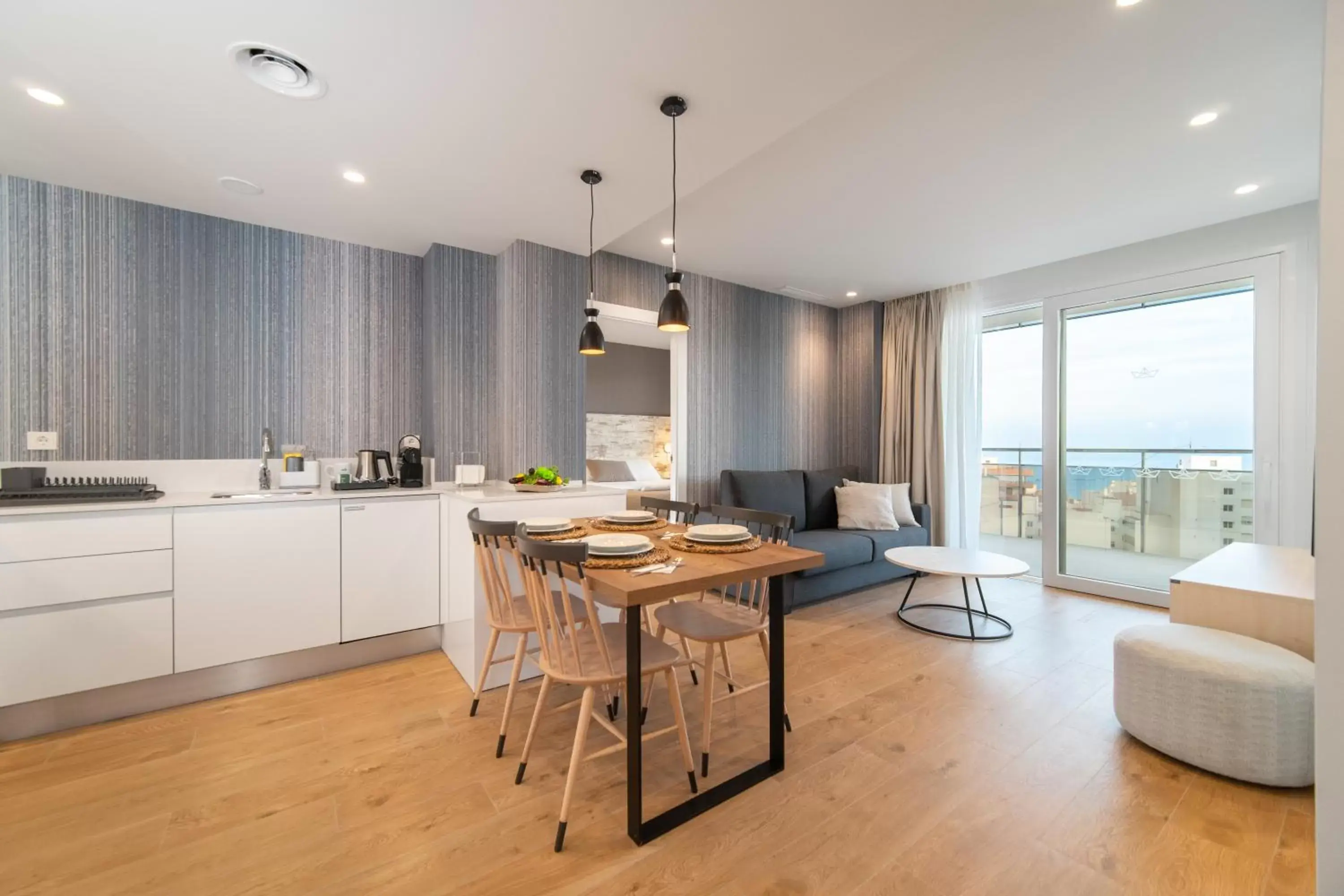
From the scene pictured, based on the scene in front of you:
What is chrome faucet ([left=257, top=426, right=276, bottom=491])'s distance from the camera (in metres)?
3.04

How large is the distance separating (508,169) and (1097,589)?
5.13 meters

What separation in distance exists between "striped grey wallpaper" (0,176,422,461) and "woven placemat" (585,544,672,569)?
95.6 inches

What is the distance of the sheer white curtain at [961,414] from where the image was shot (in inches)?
191

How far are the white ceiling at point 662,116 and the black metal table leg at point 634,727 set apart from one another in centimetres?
186

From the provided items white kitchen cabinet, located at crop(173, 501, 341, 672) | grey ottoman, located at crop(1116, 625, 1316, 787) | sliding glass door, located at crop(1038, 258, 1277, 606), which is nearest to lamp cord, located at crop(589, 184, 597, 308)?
white kitchen cabinet, located at crop(173, 501, 341, 672)

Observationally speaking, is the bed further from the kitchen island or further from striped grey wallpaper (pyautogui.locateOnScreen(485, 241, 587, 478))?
the kitchen island

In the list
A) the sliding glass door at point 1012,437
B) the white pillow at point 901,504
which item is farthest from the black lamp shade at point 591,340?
the sliding glass door at point 1012,437

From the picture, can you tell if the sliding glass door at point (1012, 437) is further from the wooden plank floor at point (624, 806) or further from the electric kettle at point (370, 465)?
the electric kettle at point (370, 465)

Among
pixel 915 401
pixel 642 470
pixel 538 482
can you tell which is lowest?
pixel 642 470

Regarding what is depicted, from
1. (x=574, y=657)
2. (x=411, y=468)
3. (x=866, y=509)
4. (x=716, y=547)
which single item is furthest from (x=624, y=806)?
(x=866, y=509)

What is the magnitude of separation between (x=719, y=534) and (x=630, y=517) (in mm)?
543

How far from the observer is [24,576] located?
2.11 metres

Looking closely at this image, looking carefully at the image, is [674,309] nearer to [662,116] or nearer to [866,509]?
[662,116]

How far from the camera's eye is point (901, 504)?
479cm
